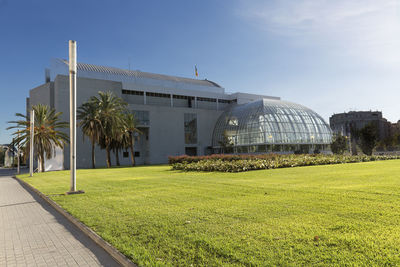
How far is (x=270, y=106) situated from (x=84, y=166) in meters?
36.7

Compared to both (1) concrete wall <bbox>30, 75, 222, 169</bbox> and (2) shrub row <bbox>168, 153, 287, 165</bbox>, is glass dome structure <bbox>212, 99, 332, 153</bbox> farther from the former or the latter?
(2) shrub row <bbox>168, 153, 287, 165</bbox>

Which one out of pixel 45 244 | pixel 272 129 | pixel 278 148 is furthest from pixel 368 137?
pixel 45 244

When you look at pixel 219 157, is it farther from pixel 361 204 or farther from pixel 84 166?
pixel 84 166

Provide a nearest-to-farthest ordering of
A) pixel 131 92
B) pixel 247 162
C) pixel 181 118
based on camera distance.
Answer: pixel 247 162 → pixel 131 92 → pixel 181 118

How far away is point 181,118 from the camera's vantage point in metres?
65.7

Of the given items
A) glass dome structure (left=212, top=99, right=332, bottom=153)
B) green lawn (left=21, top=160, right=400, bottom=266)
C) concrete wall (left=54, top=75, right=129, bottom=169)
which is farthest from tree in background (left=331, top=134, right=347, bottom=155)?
concrete wall (left=54, top=75, right=129, bottom=169)

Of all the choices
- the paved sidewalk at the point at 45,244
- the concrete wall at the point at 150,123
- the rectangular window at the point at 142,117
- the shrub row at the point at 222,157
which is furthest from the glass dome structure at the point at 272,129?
the paved sidewalk at the point at 45,244

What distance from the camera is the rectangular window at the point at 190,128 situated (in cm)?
6681

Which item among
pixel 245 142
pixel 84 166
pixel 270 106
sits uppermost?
pixel 270 106

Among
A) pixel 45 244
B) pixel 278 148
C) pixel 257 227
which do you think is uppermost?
pixel 278 148

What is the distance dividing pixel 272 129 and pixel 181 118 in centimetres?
1993

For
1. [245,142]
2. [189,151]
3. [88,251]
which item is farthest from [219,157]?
[189,151]

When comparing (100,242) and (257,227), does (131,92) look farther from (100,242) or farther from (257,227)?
(257,227)

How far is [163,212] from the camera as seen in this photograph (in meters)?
8.59
